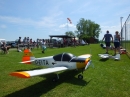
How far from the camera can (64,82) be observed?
6805 mm

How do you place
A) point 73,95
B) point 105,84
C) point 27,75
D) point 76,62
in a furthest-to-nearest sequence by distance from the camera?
1. point 76,62
2. point 105,84
3. point 73,95
4. point 27,75

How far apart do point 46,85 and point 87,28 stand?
107 metres

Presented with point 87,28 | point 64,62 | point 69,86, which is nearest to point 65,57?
point 64,62

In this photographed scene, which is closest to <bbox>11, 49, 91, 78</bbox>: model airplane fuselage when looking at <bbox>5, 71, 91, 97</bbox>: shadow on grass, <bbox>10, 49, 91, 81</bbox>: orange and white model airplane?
<bbox>10, 49, 91, 81</bbox>: orange and white model airplane

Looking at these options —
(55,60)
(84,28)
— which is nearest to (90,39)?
(84,28)

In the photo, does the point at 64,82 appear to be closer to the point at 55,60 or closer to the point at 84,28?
the point at 55,60

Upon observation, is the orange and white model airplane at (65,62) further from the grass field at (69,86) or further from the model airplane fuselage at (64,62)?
the grass field at (69,86)

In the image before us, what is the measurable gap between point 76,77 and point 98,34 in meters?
111

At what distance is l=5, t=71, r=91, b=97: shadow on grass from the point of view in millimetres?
5430

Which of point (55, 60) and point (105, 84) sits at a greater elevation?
point (55, 60)

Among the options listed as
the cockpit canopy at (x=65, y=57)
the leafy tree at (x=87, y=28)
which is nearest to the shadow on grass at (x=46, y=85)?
the cockpit canopy at (x=65, y=57)

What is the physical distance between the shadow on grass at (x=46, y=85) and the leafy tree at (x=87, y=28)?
102924 millimetres

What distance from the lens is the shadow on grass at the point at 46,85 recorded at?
543cm

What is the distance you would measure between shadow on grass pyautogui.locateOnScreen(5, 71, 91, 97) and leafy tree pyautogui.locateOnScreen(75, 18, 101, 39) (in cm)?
10292
